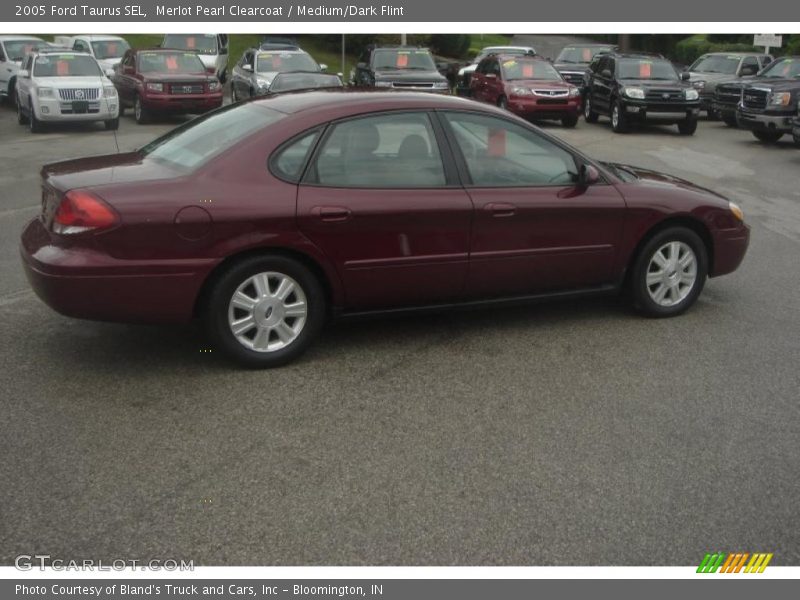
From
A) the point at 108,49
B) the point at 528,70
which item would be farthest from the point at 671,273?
the point at 108,49

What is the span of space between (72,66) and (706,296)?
1690cm

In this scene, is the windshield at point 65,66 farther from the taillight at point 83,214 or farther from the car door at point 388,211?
the taillight at point 83,214

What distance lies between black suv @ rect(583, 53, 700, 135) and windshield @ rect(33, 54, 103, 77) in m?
11.5

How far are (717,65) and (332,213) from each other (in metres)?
24.0

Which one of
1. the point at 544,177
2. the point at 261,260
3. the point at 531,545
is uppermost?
the point at 544,177

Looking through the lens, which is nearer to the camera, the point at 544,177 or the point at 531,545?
the point at 531,545

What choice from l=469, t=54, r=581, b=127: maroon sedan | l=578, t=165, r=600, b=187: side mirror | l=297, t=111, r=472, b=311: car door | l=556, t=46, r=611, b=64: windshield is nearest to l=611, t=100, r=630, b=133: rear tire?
l=469, t=54, r=581, b=127: maroon sedan

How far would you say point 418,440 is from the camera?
457 centimetres

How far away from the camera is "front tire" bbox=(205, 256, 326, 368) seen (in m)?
5.27

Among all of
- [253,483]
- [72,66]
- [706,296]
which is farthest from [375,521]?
[72,66]

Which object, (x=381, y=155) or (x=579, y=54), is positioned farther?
(x=579, y=54)

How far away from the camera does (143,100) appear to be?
21406 millimetres

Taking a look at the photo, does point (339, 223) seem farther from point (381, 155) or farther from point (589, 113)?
point (589, 113)

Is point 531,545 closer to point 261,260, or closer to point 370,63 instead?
point 261,260
